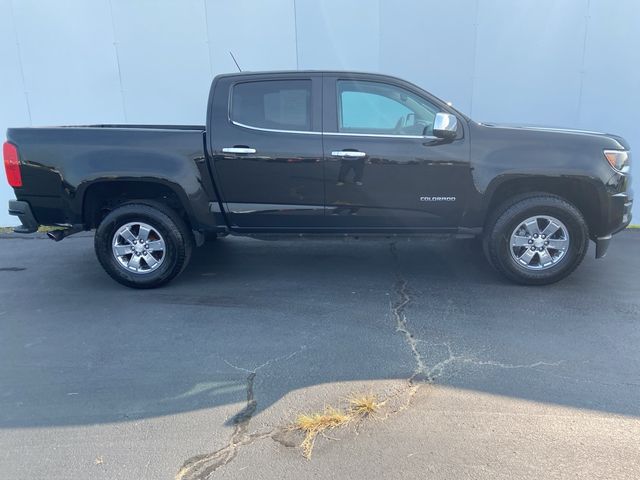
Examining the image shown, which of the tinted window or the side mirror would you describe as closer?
the side mirror

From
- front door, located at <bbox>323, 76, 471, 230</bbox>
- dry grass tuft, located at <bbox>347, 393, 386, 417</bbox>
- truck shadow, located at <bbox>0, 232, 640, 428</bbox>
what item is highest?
front door, located at <bbox>323, 76, 471, 230</bbox>

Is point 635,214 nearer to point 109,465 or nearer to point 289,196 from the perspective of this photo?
point 289,196

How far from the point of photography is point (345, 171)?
457 centimetres

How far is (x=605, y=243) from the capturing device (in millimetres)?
4695

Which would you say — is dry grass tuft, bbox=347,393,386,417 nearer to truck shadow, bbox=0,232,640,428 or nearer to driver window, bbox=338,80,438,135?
truck shadow, bbox=0,232,640,428

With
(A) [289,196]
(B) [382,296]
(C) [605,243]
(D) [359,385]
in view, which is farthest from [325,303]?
(C) [605,243]

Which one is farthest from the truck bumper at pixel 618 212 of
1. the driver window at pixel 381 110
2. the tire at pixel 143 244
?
the tire at pixel 143 244

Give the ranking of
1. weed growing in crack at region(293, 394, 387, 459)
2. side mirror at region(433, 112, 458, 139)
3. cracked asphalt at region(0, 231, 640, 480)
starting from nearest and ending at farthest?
cracked asphalt at region(0, 231, 640, 480)
weed growing in crack at region(293, 394, 387, 459)
side mirror at region(433, 112, 458, 139)

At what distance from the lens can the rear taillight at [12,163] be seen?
14.9 ft

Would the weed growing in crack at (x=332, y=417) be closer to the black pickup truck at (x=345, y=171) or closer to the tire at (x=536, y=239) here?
the black pickup truck at (x=345, y=171)

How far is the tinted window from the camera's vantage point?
182 inches

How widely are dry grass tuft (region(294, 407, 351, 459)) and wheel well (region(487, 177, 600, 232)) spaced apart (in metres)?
2.72

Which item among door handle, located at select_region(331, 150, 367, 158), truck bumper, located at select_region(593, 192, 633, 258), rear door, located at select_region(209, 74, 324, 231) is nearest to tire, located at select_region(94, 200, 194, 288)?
rear door, located at select_region(209, 74, 324, 231)

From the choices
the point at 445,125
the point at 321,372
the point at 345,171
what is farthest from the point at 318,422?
the point at 445,125
